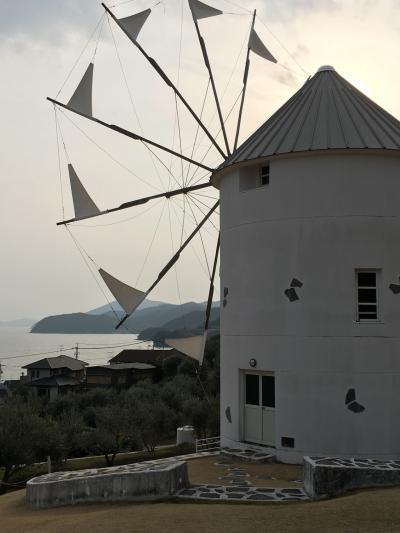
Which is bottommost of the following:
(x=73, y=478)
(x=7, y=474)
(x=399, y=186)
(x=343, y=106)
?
(x=7, y=474)

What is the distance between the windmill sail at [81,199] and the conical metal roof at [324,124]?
13.1 ft

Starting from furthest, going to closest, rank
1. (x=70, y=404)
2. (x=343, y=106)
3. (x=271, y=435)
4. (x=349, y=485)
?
(x=70, y=404)
(x=343, y=106)
(x=271, y=435)
(x=349, y=485)

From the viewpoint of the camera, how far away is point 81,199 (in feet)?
54.4

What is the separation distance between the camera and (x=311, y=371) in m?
13.5

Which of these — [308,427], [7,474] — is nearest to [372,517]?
[308,427]

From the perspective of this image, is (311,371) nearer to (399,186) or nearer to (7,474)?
(399,186)

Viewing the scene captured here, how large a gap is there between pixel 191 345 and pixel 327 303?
16.7 feet

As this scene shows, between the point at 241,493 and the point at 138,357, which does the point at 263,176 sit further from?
the point at 138,357

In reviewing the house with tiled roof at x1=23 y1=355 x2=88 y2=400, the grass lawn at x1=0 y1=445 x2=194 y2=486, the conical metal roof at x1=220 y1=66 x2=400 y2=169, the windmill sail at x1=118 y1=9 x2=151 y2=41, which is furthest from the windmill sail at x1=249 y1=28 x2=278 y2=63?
the house with tiled roof at x1=23 y1=355 x2=88 y2=400

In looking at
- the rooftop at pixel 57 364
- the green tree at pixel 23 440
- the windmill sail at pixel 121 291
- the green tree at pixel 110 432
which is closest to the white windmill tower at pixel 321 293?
the windmill sail at pixel 121 291

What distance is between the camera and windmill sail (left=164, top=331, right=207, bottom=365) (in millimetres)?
17047

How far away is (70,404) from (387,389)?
3754 centimetres

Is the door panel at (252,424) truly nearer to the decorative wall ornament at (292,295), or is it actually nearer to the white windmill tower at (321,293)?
the white windmill tower at (321,293)

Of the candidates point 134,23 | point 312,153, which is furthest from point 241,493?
point 134,23
